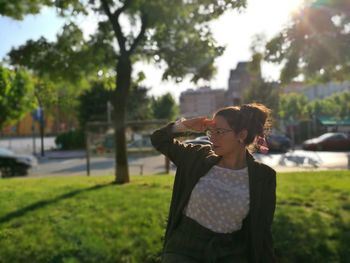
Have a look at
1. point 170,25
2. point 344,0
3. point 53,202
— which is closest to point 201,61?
point 170,25

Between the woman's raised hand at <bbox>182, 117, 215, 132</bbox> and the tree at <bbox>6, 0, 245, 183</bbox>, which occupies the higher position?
the tree at <bbox>6, 0, 245, 183</bbox>

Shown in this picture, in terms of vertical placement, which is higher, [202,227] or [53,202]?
[202,227]

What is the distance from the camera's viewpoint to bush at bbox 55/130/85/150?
4906cm

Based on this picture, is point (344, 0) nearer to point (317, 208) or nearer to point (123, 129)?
point (317, 208)

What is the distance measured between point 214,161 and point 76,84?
10.2 meters

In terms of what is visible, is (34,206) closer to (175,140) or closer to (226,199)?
(175,140)

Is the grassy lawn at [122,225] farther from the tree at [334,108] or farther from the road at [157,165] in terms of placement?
the tree at [334,108]

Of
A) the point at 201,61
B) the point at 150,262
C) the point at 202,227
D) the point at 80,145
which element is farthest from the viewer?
the point at 80,145

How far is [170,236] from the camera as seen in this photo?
318cm

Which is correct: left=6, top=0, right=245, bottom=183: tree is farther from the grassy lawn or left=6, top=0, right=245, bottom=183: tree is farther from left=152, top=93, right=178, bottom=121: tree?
left=152, top=93, right=178, bottom=121: tree

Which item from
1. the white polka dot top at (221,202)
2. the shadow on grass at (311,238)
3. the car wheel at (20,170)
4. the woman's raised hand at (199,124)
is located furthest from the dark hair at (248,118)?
the car wheel at (20,170)

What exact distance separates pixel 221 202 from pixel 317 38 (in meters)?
8.81

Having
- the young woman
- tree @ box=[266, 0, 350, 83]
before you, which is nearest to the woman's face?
the young woman

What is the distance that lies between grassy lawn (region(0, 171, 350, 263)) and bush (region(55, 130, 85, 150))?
131 feet
